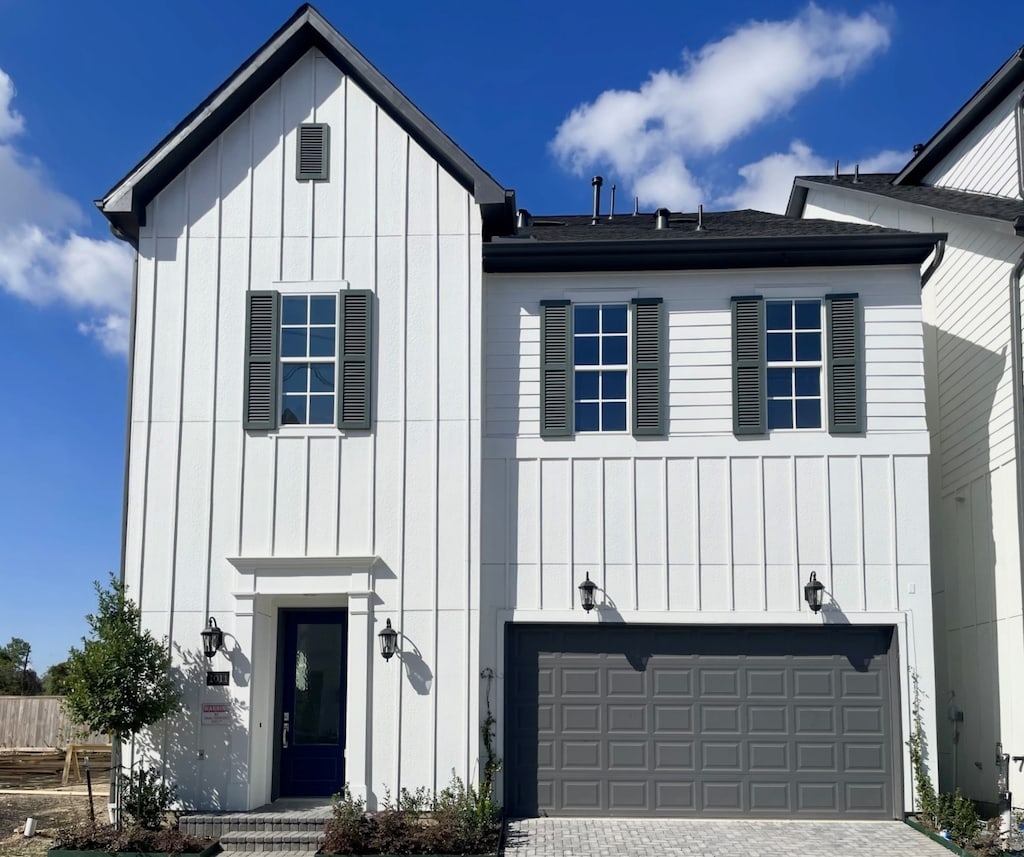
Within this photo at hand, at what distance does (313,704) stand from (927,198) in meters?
11.0

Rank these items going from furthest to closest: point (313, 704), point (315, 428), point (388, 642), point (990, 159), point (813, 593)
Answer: point (990, 159), point (313, 704), point (315, 428), point (813, 593), point (388, 642)

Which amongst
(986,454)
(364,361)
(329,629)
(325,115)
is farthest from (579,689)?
(325,115)

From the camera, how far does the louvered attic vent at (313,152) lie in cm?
1309

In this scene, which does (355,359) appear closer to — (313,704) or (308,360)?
(308,360)

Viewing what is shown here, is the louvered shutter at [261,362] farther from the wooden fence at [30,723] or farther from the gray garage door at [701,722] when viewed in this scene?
the wooden fence at [30,723]

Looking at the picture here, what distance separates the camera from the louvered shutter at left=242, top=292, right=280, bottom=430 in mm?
12609

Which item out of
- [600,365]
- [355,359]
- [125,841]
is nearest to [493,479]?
[600,365]

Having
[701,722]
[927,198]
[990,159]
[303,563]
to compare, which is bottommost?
[701,722]

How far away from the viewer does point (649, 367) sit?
12922 millimetres

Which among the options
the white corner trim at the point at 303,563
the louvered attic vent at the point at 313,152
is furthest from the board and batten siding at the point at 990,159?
the white corner trim at the point at 303,563

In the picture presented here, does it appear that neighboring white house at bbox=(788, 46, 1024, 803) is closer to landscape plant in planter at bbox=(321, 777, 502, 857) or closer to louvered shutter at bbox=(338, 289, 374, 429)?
landscape plant in planter at bbox=(321, 777, 502, 857)

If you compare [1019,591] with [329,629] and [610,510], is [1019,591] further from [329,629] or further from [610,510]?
[329,629]

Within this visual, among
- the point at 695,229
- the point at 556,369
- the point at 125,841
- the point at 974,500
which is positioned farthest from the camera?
the point at 695,229

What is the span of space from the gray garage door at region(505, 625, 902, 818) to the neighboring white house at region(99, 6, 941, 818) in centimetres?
3
